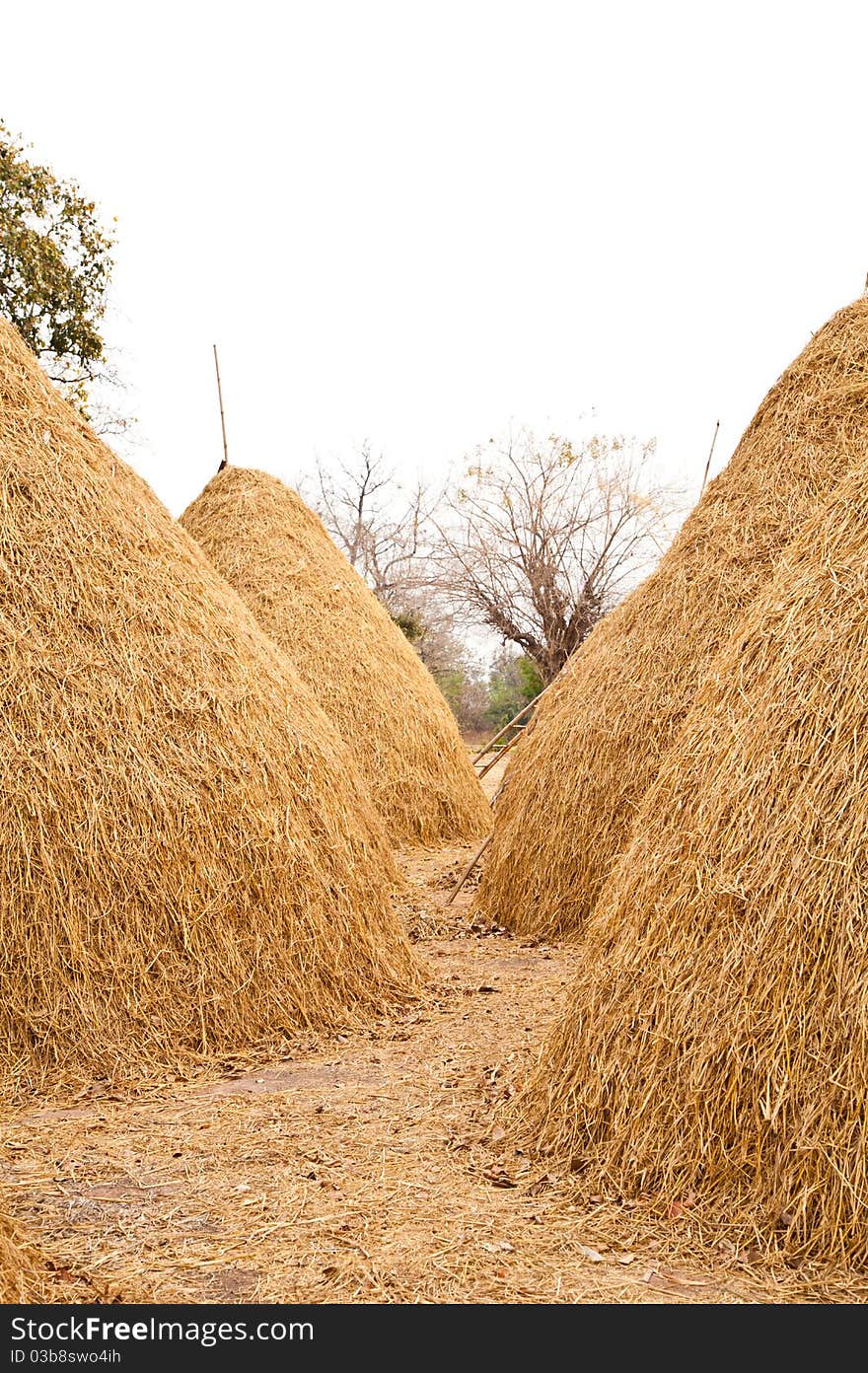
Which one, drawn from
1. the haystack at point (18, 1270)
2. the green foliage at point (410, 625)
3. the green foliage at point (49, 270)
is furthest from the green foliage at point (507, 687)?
the haystack at point (18, 1270)

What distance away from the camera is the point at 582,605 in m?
29.0

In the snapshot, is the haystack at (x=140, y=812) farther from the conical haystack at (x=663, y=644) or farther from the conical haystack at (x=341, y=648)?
the conical haystack at (x=341, y=648)

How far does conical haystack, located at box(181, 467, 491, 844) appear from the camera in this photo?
12.0 metres

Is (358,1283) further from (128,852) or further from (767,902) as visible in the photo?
(128,852)

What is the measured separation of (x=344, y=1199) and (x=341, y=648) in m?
8.28

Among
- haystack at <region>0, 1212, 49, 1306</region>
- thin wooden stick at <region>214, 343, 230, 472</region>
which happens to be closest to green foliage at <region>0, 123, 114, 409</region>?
thin wooden stick at <region>214, 343, 230, 472</region>

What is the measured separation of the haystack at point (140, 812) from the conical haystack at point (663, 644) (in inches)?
79.7

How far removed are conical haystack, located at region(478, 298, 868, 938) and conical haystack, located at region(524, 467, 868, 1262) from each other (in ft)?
11.2

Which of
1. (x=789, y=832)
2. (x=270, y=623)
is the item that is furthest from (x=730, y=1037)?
(x=270, y=623)

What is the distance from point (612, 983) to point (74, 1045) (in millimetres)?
2528

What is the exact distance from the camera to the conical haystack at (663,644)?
7.86 m

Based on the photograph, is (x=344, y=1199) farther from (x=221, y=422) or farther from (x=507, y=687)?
(x=507, y=687)

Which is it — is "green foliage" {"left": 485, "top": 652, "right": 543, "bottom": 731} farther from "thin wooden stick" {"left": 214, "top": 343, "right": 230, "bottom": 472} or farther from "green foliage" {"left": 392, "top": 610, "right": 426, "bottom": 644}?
"thin wooden stick" {"left": 214, "top": 343, "right": 230, "bottom": 472}

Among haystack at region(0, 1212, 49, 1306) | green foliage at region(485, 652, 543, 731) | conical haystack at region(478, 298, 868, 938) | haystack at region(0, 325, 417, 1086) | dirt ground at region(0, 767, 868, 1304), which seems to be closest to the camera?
haystack at region(0, 1212, 49, 1306)
